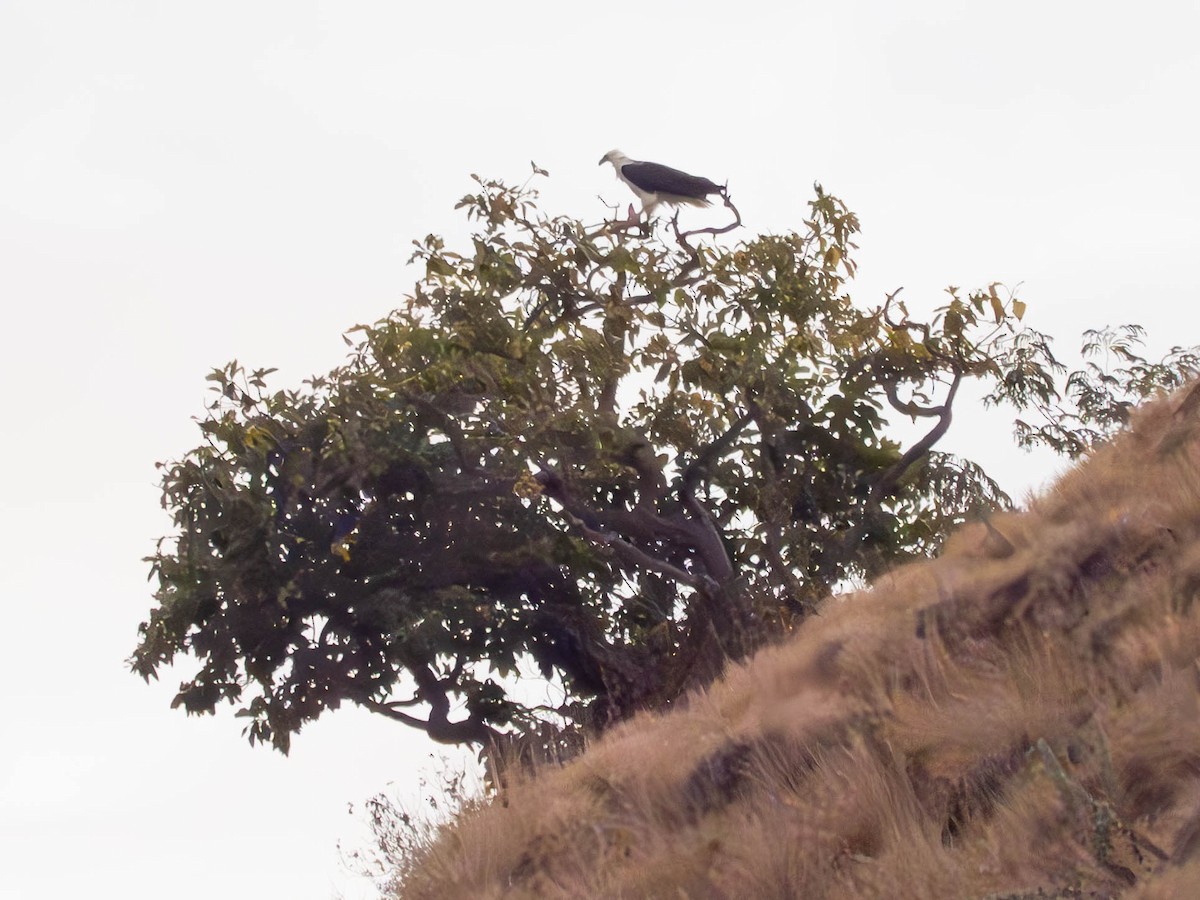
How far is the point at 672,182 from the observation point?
17219 mm

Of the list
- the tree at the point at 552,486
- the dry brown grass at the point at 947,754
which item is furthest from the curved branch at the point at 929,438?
the dry brown grass at the point at 947,754

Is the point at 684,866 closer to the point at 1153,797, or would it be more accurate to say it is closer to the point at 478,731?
the point at 1153,797

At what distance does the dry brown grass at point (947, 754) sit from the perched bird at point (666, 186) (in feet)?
26.4

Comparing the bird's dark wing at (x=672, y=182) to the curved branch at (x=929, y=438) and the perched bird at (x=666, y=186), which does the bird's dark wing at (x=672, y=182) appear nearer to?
the perched bird at (x=666, y=186)

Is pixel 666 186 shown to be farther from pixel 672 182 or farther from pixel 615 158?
pixel 615 158

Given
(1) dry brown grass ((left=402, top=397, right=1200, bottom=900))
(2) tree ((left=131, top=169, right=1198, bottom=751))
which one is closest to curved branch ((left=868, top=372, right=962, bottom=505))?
(2) tree ((left=131, top=169, right=1198, bottom=751))

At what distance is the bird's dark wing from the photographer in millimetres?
17125

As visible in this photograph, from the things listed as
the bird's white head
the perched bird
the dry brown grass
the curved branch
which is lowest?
the dry brown grass

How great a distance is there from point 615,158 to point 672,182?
1.73m

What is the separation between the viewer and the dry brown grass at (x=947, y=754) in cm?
620

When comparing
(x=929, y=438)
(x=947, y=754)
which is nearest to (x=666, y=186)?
(x=929, y=438)

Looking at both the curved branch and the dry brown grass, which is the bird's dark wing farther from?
the dry brown grass

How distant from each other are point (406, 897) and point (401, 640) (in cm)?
764

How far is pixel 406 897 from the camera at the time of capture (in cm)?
900
